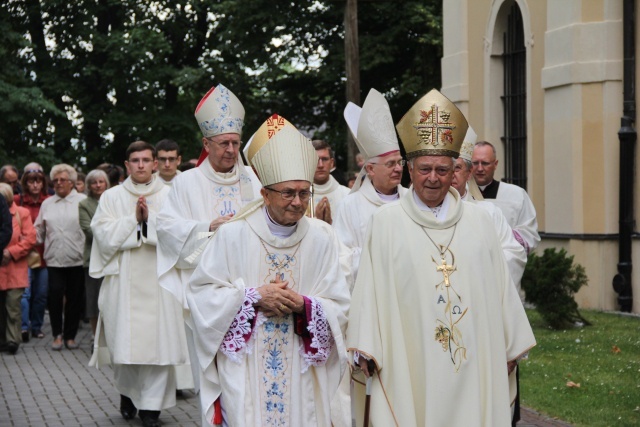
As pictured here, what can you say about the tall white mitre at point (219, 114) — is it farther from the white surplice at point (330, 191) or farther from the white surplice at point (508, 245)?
the white surplice at point (330, 191)

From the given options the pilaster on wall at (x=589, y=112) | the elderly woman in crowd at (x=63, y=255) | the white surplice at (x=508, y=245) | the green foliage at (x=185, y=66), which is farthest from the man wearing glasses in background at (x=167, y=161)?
the green foliage at (x=185, y=66)

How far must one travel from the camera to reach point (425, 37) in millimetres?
30562

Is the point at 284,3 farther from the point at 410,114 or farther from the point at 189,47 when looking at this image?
the point at 410,114

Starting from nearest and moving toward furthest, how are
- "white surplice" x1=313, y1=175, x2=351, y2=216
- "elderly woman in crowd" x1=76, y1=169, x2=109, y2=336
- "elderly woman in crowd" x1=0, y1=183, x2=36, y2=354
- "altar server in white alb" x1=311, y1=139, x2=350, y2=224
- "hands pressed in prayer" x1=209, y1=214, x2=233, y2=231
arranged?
1. "hands pressed in prayer" x1=209, y1=214, x2=233, y2=231
2. "altar server in white alb" x1=311, y1=139, x2=350, y2=224
3. "white surplice" x1=313, y1=175, x2=351, y2=216
4. "elderly woman in crowd" x1=0, y1=183, x2=36, y2=354
5. "elderly woman in crowd" x1=76, y1=169, x2=109, y2=336

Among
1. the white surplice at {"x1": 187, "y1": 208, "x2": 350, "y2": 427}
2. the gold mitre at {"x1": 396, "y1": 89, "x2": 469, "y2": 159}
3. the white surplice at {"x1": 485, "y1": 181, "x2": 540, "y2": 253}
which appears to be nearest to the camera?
the white surplice at {"x1": 187, "y1": 208, "x2": 350, "y2": 427}

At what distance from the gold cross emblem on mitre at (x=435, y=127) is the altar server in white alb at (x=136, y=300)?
173 inches

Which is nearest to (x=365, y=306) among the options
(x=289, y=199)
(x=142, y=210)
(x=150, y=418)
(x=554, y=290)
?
(x=289, y=199)

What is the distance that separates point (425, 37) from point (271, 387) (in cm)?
2436

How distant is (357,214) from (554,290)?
6.37m

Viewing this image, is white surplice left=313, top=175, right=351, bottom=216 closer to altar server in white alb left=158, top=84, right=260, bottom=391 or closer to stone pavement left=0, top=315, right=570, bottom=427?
stone pavement left=0, top=315, right=570, bottom=427

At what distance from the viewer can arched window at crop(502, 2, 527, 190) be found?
20844 millimetres

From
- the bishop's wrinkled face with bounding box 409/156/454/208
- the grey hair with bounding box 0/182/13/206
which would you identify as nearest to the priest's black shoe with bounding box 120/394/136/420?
the bishop's wrinkled face with bounding box 409/156/454/208

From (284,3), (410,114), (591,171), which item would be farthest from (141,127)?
(410,114)

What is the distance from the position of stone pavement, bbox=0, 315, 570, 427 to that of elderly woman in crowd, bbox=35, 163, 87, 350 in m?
0.42
